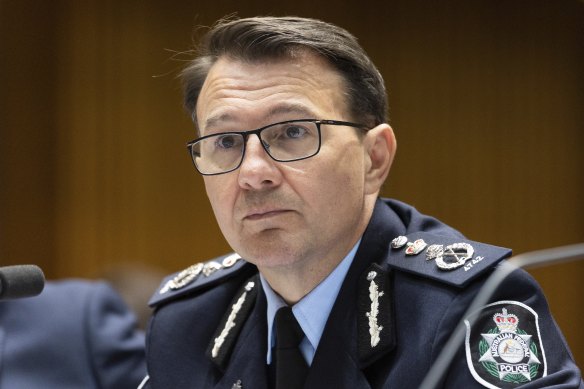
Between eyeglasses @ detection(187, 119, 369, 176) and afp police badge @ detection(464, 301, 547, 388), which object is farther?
eyeglasses @ detection(187, 119, 369, 176)

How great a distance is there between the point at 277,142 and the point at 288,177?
85mm

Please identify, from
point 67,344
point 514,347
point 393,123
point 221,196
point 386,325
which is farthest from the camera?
point 393,123

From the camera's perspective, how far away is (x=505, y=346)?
1.59 m

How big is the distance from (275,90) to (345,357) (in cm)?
56

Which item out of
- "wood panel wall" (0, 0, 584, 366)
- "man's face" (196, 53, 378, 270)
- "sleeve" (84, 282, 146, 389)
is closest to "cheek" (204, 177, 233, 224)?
"man's face" (196, 53, 378, 270)

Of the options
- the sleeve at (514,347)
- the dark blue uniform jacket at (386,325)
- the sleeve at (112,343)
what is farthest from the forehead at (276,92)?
the sleeve at (112,343)

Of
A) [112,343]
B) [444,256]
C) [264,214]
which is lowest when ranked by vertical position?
[112,343]

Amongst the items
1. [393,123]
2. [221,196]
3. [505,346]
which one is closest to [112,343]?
[221,196]

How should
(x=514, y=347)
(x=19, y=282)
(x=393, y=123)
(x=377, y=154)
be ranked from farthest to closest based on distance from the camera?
1. (x=393, y=123)
2. (x=377, y=154)
3. (x=514, y=347)
4. (x=19, y=282)

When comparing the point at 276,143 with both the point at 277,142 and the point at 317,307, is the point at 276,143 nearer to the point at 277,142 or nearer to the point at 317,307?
the point at 277,142

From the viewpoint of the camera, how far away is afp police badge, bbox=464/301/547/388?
5.11 ft

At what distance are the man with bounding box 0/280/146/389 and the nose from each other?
841 millimetres

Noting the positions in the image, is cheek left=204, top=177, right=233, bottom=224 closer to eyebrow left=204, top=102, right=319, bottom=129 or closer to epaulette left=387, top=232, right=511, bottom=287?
eyebrow left=204, top=102, right=319, bottom=129

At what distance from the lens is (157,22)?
176 inches
